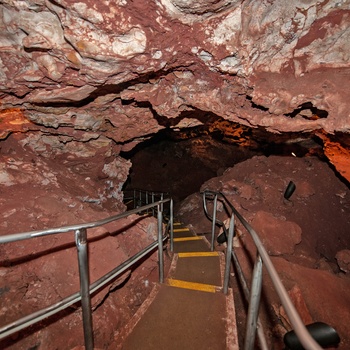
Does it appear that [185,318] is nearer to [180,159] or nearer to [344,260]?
[344,260]

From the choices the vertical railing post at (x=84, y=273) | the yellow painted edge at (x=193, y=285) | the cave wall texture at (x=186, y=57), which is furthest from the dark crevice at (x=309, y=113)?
the vertical railing post at (x=84, y=273)

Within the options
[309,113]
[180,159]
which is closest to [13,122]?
[309,113]

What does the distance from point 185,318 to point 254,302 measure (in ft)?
Answer: 3.91

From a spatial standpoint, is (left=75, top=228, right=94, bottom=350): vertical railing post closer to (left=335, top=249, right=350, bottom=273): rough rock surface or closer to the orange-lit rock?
the orange-lit rock

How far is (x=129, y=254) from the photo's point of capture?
3.00 m

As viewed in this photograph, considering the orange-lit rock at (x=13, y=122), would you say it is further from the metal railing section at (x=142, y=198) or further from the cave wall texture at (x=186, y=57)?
the metal railing section at (x=142, y=198)

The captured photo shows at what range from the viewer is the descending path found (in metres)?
1.79

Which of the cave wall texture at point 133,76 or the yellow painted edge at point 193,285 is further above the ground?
the cave wall texture at point 133,76

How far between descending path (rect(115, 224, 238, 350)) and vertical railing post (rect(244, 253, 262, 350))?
0.79 metres

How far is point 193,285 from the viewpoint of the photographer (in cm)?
250

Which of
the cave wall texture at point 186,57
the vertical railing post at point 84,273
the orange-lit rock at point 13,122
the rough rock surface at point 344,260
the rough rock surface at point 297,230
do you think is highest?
the cave wall texture at point 186,57

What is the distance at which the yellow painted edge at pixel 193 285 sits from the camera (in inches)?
95.0

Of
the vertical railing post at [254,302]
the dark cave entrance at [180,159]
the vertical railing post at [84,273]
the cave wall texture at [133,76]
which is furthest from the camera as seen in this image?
the dark cave entrance at [180,159]

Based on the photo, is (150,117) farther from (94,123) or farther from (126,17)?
(126,17)
